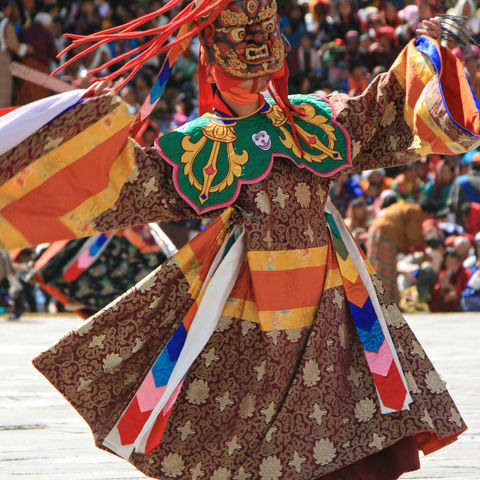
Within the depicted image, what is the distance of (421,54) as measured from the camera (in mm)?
3453

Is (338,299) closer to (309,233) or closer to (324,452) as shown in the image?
(309,233)

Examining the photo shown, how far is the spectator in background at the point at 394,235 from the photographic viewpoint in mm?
9016

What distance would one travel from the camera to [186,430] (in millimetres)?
3180

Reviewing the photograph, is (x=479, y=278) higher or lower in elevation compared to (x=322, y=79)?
A: lower

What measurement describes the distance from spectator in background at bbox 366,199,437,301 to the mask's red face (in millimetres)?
5705

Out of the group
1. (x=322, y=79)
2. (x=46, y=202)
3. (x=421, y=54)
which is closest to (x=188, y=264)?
(x=46, y=202)

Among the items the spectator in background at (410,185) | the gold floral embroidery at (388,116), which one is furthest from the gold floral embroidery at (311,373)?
the spectator in background at (410,185)

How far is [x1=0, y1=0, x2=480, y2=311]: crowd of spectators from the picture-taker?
9.22m

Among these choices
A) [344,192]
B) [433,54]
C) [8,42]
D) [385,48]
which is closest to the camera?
[433,54]

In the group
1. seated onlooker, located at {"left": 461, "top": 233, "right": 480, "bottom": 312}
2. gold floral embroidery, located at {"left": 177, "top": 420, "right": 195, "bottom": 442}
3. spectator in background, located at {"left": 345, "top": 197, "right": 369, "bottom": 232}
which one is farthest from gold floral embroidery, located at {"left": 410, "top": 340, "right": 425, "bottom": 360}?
spectator in background, located at {"left": 345, "top": 197, "right": 369, "bottom": 232}

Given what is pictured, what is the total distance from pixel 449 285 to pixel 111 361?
6529 millimetres

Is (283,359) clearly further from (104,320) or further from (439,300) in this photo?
(439,300)

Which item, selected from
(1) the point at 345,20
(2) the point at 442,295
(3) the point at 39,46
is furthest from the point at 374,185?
(3) the point at 39,46

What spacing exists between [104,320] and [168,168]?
498mm
